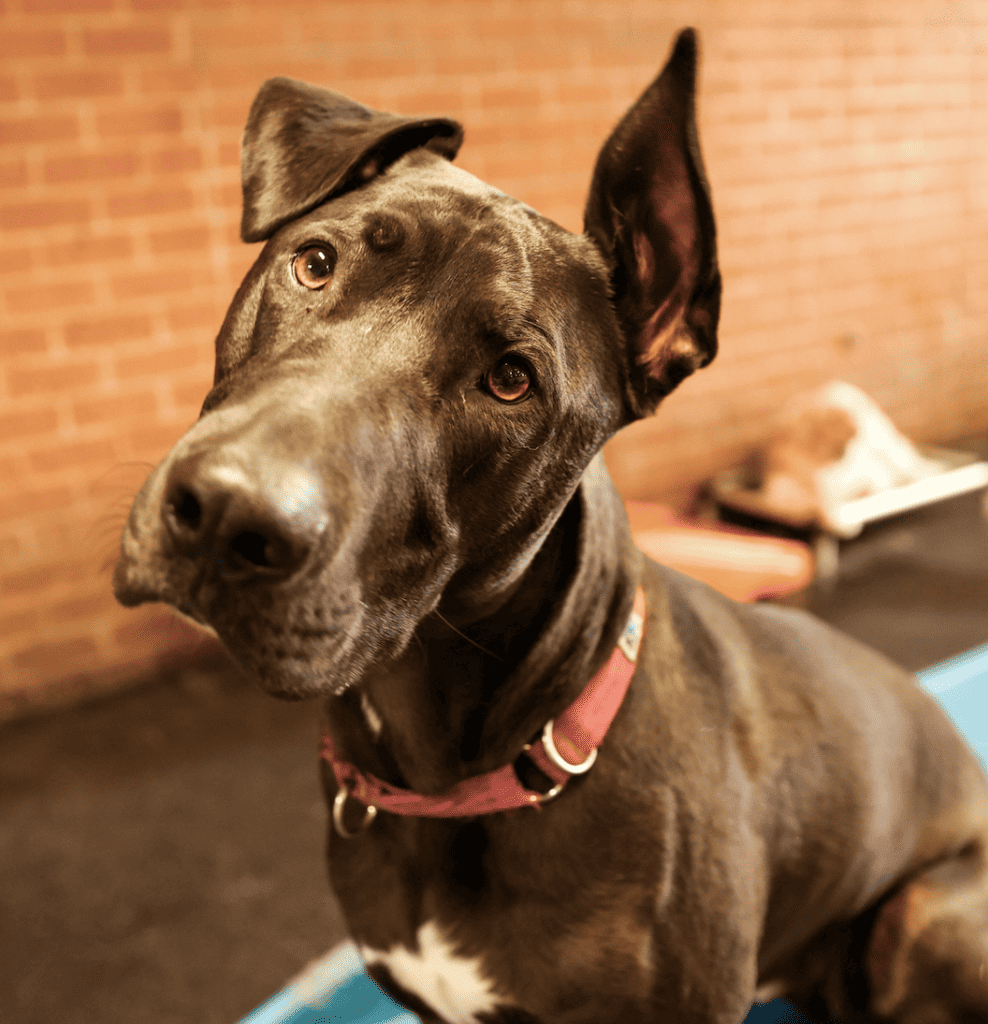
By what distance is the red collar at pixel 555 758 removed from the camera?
1.22m

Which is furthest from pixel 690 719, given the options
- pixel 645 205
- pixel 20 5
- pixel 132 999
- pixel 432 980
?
pixel 20 5

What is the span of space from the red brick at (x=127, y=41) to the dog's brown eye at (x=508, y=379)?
264 centimetres

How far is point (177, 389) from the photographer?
3420 millimetres

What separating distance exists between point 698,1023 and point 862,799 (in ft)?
1.39

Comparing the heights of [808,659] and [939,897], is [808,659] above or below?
above

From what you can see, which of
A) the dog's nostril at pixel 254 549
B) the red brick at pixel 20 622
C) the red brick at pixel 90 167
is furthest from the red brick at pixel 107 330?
the dog's nostril at pixel 254 549

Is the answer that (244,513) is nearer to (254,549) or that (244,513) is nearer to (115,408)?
(254,549)

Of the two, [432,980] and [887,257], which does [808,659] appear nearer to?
[432,980]

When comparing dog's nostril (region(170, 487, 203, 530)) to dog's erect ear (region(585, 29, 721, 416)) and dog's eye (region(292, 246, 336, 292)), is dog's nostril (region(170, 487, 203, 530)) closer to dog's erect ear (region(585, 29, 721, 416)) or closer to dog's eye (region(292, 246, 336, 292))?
dog's eye (region(292, 246, 336, 292))

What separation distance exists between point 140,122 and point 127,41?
0.78 ft

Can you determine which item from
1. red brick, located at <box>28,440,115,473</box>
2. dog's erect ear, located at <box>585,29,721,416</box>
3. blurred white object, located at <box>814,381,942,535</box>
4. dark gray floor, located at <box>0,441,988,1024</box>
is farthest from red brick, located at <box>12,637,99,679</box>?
blurred white object, located at <box>814,381,942,535</box>

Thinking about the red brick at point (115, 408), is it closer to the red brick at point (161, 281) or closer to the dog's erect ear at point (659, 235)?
the red brick at point (161, 281)

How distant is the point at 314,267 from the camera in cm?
112

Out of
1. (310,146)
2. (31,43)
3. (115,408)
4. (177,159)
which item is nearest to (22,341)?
(115,408)
